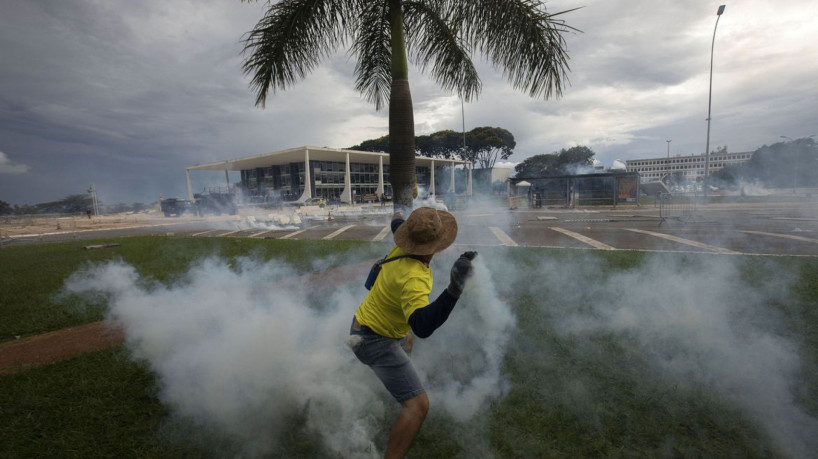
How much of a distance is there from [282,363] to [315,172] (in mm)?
45033

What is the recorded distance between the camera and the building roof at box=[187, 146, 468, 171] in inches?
1647

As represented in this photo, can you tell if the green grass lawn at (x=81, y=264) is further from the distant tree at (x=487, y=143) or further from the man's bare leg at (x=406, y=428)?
the distant tree at (x=487, y=143)

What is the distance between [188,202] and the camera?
105 feet

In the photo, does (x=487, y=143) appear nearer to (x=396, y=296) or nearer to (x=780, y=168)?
(x=780, y=168)

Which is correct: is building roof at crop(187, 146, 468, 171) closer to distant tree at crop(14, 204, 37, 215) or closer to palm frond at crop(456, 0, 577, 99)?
distant tree at crop(14, 204, 37, 215)

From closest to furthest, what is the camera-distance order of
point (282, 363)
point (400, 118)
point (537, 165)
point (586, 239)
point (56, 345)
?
point (282, 363) < point (56, 345) < point (400, 118) < point (586, 239) < point (537, 165)

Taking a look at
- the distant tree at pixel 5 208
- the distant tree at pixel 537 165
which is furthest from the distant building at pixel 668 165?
the distant tree at pixel 5 208

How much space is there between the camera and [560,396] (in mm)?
2561

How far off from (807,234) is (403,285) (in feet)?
39.9

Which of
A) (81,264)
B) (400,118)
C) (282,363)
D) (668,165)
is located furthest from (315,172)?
(668,165)

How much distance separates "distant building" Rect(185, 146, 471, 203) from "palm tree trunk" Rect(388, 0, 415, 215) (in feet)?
123

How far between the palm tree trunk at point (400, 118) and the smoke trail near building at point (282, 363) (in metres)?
1.47

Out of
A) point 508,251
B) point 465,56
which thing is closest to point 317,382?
point 465,56

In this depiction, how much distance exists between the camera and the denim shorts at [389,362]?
199 centimetres
